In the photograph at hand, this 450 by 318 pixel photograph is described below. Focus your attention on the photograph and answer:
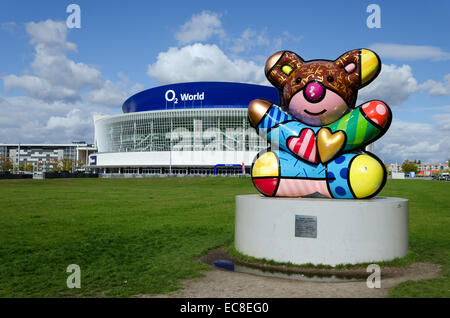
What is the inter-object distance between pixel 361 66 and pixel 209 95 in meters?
71.0

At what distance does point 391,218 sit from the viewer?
323 inches

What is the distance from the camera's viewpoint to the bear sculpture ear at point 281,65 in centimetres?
953

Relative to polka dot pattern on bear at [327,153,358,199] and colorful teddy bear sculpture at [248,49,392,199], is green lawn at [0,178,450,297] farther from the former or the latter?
colorful teddy bear sculpture at [248,49,392,199]

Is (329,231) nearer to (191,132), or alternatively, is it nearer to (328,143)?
(328,143)

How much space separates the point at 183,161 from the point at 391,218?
68926 mm

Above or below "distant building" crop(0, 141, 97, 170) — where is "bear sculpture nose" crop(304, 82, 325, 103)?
below

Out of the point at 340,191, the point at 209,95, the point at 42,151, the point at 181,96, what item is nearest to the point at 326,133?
the point at 340,191

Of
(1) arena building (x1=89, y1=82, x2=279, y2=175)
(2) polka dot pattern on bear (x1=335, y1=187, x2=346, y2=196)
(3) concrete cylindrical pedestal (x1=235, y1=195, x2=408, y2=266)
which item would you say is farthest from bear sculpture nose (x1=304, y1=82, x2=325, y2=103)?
(1) arena building (x1=89, y1=82, x2=279, y2=175)

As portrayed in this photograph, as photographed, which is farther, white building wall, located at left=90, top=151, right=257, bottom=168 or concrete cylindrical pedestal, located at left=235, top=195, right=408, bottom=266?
white building wall, located at left=90, top=151, right=257, bottom=168

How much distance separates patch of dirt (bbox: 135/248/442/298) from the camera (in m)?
6.18

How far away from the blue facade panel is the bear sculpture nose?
6922 cm
